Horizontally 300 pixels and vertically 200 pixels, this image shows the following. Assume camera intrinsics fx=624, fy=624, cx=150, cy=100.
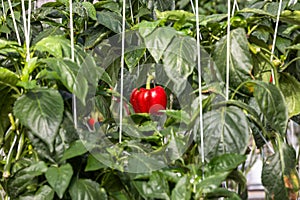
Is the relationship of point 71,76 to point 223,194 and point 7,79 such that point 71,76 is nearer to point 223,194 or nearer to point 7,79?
point 7,79

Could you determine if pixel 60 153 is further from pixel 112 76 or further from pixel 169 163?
pixel 112 76

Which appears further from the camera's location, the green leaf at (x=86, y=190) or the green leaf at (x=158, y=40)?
the green leaf at (x=158, y=40)

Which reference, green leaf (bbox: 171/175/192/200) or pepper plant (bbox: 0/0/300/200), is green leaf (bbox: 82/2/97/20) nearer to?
pepper plant (bbox: 0/0/300/200)

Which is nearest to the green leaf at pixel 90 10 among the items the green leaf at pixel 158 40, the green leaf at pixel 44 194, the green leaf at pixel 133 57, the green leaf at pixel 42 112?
the green leaf at pixel 133 57

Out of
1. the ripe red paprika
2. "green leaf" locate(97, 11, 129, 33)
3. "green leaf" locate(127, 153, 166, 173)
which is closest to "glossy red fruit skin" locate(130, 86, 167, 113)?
the ripe red paprika

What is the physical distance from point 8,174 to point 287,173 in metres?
0.47


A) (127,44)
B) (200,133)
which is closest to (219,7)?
(127,44)

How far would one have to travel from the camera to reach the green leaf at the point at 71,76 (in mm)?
942

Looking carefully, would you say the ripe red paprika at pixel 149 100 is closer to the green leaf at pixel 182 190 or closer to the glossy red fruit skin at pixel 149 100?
the glossy red fruit skin at pixel 149 100

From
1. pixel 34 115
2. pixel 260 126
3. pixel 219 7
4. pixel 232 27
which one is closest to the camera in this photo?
pixel 34 115

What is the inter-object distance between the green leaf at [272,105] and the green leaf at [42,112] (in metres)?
0.32

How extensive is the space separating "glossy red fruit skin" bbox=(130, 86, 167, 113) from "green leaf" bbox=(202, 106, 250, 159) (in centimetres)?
23

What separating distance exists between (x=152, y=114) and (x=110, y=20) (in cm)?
21

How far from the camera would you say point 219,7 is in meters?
4.17
